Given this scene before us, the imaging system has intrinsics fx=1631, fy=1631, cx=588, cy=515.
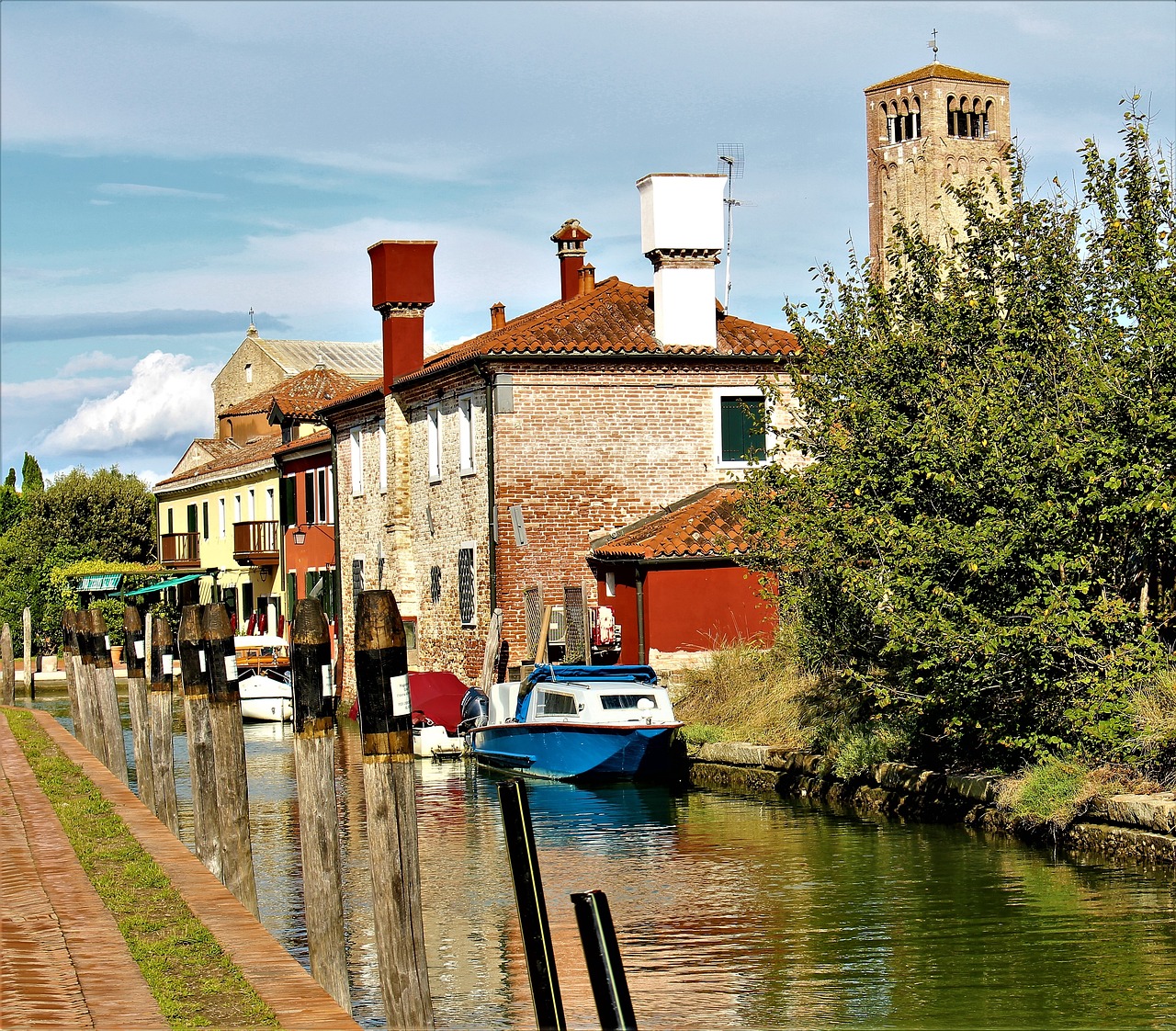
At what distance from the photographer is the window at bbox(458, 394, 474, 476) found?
1233 inches

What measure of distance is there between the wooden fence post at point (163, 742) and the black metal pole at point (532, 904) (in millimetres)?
8871

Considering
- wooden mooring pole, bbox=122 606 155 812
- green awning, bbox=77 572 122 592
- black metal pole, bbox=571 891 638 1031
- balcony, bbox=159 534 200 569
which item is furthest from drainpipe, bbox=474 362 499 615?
balcony, bbox=159 534 200 569

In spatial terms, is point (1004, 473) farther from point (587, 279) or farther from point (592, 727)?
point (587, 279)

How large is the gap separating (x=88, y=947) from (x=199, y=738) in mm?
4602

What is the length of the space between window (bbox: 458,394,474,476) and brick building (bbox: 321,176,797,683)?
42 millimetres

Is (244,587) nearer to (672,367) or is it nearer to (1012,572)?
(672,367)

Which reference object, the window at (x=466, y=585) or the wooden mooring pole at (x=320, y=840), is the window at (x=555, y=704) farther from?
the wooden mooring pole at (x=320, y=840)

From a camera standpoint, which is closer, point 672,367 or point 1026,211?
point 1026,211

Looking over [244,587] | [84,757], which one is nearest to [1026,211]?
[84,757]

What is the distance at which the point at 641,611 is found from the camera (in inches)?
1099

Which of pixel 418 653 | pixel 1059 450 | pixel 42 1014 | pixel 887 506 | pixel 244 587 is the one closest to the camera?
pixel 42 1014

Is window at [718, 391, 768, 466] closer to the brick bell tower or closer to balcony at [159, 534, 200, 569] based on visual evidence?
balcony at [159, 534, 200, 569]

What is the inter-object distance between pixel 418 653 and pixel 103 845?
22.7 m

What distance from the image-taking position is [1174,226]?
16.6 m
